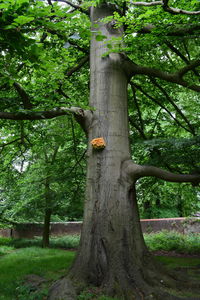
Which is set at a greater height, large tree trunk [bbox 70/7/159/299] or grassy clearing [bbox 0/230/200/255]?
large tree trunk [bbox 70/7/159/299]

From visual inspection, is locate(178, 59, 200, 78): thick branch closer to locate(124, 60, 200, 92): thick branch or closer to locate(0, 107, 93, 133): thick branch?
locate(124, 60, 200, 92): thick branch

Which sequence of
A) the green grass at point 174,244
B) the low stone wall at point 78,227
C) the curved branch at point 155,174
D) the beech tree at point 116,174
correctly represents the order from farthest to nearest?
the low stone wall at point 78,227 < the green grass at point 174,244 < the curved branch at point 155,174 < the beech tree at point 116,174

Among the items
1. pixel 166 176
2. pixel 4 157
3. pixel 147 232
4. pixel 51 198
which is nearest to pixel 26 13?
pixel 166 176

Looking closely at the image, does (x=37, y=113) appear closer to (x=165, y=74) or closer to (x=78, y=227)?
(x=165, y=74)

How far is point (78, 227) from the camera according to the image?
16.0 metres

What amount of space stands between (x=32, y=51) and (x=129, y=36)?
288 centimetres

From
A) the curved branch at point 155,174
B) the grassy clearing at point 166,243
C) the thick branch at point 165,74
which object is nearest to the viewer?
the curved branch at point 155,174

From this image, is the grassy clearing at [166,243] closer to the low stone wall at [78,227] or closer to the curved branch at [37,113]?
the low stone wall at [78,227]

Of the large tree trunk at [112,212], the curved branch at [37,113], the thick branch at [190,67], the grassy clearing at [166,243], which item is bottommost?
the grassy clearing at [166,243]

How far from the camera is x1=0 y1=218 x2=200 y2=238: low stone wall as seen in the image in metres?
12.6

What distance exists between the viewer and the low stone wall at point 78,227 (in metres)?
12.6

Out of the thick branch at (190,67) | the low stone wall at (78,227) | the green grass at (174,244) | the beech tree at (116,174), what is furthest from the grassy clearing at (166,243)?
the thick branch at (190,67)

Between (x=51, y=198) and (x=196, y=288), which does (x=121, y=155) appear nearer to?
(x=196, y=288)

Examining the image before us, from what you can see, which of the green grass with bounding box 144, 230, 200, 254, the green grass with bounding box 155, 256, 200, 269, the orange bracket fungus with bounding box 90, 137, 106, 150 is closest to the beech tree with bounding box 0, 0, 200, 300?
the orange bracket fungus with bounding box 90, 137, 106, 150
